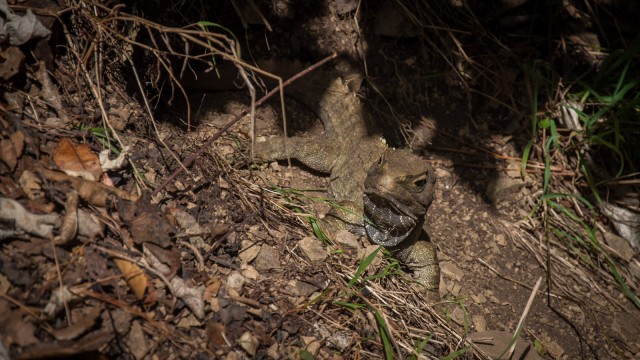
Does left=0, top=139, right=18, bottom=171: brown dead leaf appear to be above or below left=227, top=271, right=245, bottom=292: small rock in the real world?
above

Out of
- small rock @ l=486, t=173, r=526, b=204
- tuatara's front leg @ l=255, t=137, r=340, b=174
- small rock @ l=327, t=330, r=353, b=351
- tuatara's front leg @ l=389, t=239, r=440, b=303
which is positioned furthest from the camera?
small rock @ l=486, t=173, r=526, b=204

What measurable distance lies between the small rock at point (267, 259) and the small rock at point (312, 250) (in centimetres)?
19

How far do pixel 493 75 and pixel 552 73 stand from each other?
570mm

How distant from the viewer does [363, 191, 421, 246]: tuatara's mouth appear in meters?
3.44

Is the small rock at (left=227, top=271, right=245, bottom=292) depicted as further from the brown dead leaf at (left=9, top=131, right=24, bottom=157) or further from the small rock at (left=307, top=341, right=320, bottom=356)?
the brown dead leaf at (left=9, top=131, right=24, bottom=157)

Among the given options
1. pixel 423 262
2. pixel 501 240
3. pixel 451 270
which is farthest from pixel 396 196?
pixel 501 240

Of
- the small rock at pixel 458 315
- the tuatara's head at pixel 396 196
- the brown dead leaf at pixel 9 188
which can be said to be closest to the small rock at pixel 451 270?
the small rock at pixel 458 315

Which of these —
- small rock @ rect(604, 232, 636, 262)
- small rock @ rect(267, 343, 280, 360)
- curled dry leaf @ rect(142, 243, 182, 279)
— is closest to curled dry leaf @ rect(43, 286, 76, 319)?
curled dry leaf @ rect(142, 243, 182, 279)

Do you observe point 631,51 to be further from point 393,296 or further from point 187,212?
point 187,212

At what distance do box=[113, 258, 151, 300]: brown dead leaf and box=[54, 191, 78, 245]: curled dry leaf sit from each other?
9.8 inches

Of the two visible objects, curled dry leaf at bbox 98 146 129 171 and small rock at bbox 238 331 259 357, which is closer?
small rock at bbox 238 331 259 357

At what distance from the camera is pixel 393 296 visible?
307cm

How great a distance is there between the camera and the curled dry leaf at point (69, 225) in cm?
225

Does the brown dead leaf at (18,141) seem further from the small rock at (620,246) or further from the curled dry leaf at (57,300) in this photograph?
the small rock at (620,246)
